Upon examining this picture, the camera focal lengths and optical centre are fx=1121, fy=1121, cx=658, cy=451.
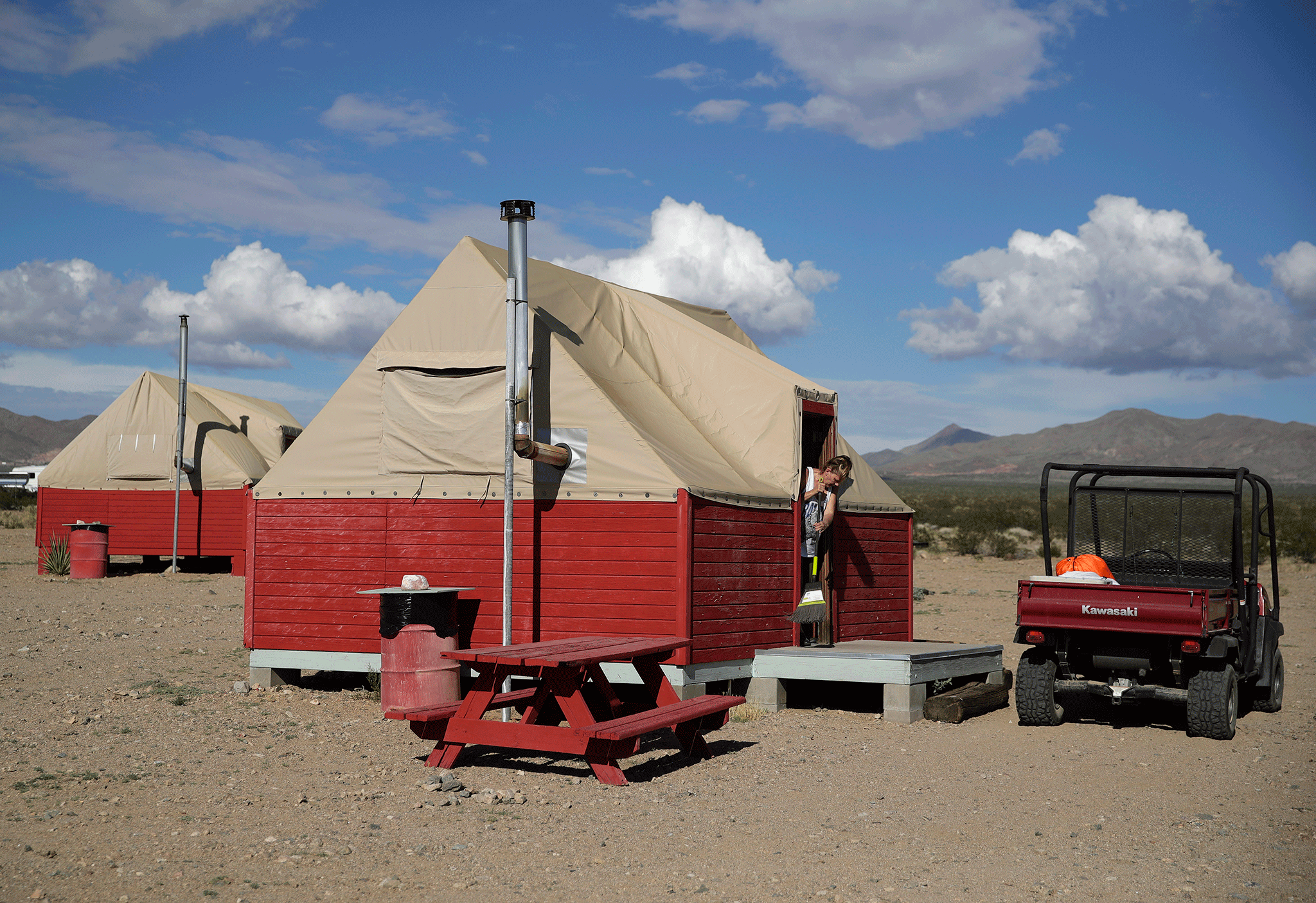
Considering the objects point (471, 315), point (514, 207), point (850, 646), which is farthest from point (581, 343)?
point (850, 646)

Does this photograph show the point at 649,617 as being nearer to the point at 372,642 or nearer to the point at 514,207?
the point at 372,642

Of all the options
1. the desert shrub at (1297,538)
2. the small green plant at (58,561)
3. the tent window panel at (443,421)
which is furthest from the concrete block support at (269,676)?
the desert shrub at (1297,538)

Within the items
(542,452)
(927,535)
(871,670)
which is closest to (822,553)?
(871,670)

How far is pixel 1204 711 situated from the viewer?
891 centimetres

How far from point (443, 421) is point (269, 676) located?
3059 millimetres

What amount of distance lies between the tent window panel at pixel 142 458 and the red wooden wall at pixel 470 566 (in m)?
13.6

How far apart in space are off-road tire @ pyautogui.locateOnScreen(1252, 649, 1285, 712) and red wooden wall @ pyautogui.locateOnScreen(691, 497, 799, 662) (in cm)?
433

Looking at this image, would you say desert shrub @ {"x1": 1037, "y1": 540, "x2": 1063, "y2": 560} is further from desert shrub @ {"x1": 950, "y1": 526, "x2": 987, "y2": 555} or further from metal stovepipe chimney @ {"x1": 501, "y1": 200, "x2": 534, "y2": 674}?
metal stovepipe chimney @ {"x1": 501, "y1": 200, "x2": 534, "y2": 674}

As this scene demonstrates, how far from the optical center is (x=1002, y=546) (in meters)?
31.3

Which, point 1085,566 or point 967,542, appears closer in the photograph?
point 1085,566

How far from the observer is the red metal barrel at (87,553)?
2153 centimetres

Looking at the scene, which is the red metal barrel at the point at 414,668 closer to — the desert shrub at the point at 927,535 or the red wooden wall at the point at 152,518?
the red wooden wall at the point at 152,518

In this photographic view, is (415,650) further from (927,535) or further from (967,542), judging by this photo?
(927,535)

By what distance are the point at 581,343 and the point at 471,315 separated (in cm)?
112
